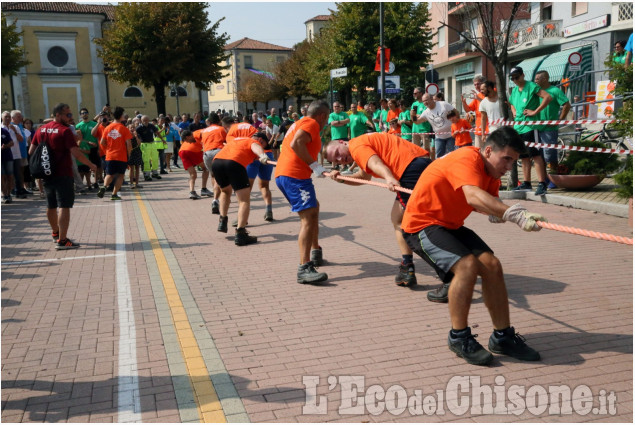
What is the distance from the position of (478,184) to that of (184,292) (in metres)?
3.35

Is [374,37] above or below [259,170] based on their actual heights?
above

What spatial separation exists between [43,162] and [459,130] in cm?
794

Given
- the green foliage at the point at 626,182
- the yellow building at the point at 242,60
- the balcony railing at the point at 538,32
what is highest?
the yellow building at the point at 242,60

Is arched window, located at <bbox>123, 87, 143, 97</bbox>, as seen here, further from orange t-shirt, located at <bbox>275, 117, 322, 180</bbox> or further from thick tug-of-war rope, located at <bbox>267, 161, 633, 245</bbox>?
thick tug-of-war rope, located at <bbox>267, 161, 633, 245</bbox>

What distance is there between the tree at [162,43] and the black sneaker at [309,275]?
107ft

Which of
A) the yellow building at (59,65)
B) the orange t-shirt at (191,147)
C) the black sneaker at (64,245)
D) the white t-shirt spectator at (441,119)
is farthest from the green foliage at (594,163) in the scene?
the yellow building at (59,65)

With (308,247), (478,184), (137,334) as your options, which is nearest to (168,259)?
(308,247)

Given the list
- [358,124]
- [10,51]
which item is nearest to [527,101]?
[358,124]

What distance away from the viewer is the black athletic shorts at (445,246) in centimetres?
397

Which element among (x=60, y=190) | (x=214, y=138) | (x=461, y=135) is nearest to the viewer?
(x=60, y=190)

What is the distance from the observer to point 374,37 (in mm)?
35219

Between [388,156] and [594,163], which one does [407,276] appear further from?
[594,163]

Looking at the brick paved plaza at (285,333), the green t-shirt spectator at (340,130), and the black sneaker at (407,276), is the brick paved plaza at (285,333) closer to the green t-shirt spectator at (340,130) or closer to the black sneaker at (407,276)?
the black sneaker at (407,276)

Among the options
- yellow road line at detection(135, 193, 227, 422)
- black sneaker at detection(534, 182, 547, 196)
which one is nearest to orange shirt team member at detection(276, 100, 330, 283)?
yellow road line at detection(135, 193, 227, 422)
